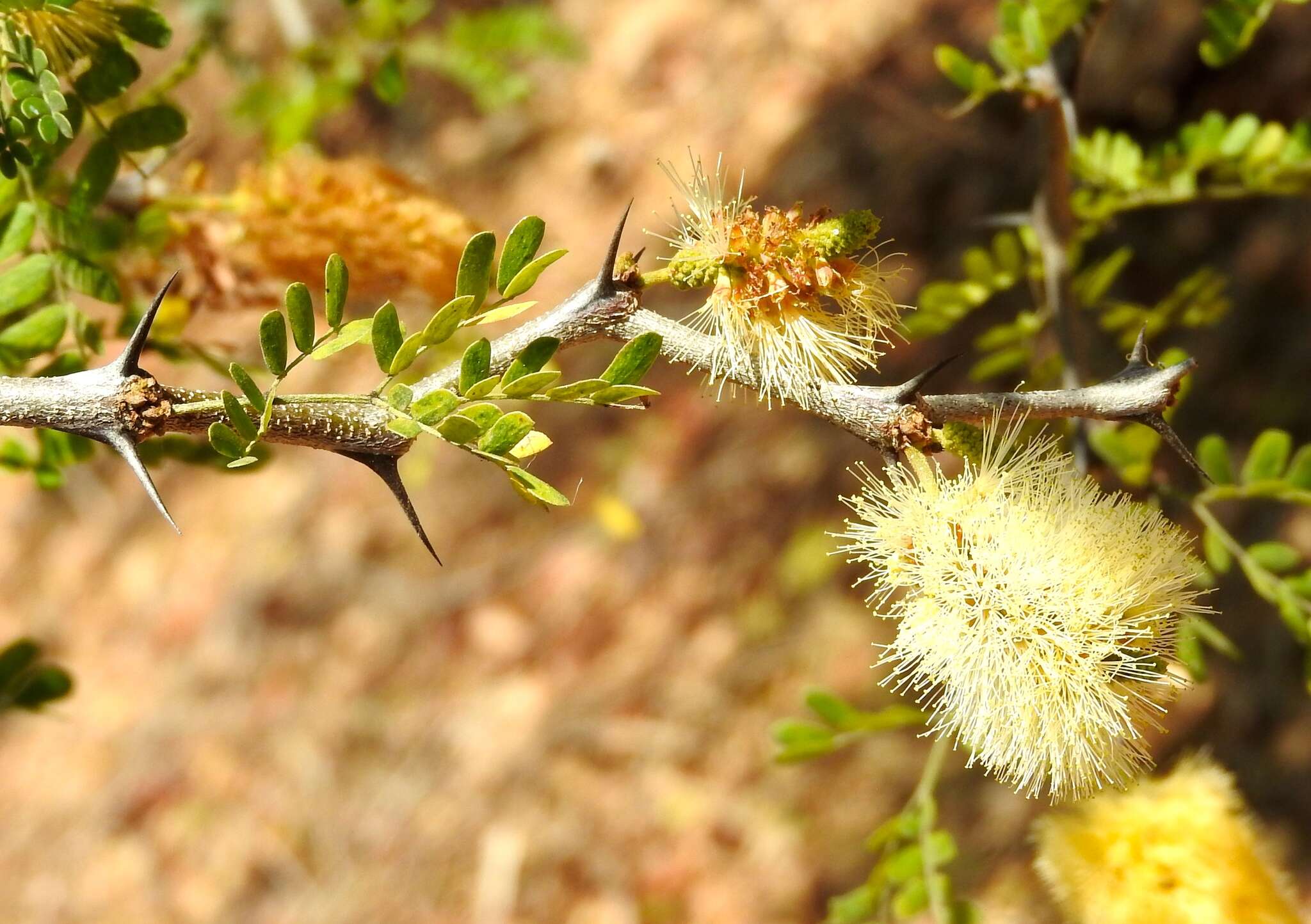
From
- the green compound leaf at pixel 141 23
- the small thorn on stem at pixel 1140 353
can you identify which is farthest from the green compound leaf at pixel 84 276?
the small thorn on stem at pixel 1140 353

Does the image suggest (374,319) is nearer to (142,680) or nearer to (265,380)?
(265,380)

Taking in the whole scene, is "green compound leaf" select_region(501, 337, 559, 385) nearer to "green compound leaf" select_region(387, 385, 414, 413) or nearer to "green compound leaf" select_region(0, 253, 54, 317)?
"green compound leaf" select_region(387, 385, 414, 413)

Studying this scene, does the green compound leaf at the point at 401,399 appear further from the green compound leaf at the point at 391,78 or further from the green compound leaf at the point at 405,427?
the green compound leaf at the point at 391,78

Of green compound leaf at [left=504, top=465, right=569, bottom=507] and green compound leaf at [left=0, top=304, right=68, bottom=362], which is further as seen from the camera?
green compound leaf at [left=0, top=304, right=68, bottom=362]

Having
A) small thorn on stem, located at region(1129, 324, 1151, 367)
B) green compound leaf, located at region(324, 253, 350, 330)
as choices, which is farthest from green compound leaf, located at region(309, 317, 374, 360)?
small thorn on stem, located at region(1129, 324, 1151, 367)

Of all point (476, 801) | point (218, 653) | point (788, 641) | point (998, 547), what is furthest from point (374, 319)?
point (218, 653)

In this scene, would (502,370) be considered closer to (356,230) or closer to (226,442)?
(226,442)

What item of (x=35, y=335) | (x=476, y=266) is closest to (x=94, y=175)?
(x=35, y=335)
